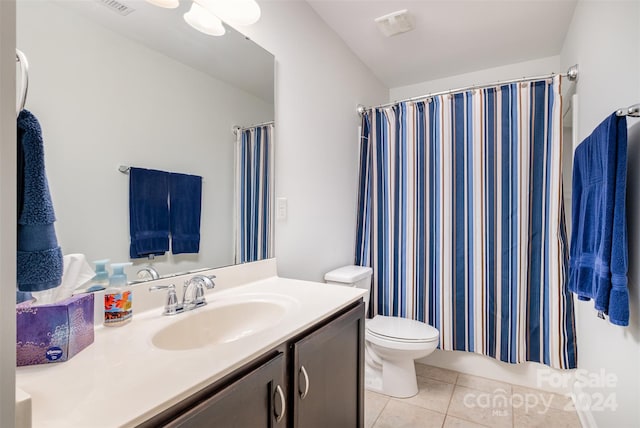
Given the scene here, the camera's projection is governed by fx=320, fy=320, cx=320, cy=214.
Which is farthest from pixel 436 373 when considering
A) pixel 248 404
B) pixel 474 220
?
pixel 248 404

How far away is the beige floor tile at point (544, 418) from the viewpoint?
1723 mm

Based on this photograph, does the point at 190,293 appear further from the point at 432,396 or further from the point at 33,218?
the point at 432,396

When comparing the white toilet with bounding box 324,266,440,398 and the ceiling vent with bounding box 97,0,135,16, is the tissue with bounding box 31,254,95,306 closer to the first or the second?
the ceiling vent with bounding box 97,0,135,16

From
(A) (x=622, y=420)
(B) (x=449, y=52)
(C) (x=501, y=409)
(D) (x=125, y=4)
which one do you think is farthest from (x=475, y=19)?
(C) (x=501, y=409)

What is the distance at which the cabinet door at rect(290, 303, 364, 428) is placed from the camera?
974 millimetres

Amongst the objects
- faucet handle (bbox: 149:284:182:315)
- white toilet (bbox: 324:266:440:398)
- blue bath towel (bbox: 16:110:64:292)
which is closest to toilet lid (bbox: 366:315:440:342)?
white toilet (bbox: 324:266:440:398)

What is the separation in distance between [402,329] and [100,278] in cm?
163

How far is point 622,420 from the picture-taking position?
1.20 meters

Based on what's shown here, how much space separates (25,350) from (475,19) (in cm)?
261

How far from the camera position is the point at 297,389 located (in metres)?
0.95

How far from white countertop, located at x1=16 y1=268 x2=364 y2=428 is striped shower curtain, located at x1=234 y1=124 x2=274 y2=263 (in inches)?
22.4

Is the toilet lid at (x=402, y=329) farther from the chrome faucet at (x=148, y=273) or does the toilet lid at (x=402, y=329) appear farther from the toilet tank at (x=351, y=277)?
the chrome faucet at (x=148, y=273)

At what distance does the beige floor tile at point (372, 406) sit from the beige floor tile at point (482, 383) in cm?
57

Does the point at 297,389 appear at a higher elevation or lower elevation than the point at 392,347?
higher
